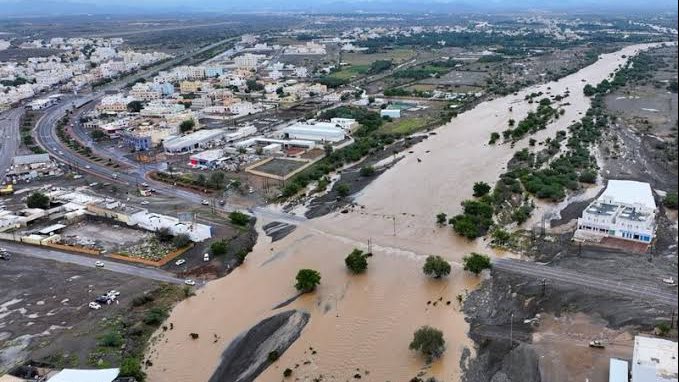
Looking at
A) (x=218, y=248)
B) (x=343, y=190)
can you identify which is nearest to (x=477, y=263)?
(x=218, y=248)

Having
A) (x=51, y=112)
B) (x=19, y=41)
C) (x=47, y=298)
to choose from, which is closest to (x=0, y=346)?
(x=47, y=298)

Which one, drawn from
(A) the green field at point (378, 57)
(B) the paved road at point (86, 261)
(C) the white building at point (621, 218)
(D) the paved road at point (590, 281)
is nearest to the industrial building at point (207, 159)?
(B) the paved road at point (86, 261)

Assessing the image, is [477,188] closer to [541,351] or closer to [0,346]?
[541,351]

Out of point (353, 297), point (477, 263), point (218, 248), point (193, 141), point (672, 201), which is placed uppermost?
point (672, 201)

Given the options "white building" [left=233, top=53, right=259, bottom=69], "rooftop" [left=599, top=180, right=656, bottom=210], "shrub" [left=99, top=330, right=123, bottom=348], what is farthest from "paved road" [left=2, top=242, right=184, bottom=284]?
"white building" [left=233, top=53, right=259, bottom=69]

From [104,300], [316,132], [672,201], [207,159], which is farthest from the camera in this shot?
[316,132]

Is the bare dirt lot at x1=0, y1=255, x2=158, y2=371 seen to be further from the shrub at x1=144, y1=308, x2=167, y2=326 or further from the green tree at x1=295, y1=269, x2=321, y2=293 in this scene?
the green tree at x1=295, y1=269, x2=321, y2=293

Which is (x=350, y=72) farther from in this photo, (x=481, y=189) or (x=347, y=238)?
(x=347, y=238)
